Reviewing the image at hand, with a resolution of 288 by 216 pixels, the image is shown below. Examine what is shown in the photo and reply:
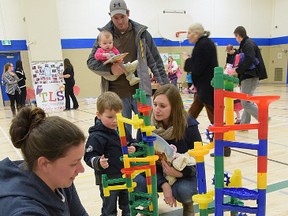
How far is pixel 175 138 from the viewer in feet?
6.33

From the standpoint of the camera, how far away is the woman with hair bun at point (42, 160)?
3.07 ft

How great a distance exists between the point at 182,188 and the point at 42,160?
44.8 inches

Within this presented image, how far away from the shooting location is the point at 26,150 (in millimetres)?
977

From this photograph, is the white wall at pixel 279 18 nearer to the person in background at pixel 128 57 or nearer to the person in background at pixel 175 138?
the person in background at pixel 128 57

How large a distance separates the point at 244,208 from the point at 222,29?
509 inches

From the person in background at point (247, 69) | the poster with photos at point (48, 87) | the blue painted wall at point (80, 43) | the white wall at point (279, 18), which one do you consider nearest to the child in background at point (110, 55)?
the person in background at point (247, 69)

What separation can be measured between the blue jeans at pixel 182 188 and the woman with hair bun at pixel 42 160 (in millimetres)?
947

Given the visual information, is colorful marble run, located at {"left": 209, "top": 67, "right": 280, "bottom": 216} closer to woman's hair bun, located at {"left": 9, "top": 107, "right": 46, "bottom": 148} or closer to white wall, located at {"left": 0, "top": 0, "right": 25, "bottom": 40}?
woman's hair bun, located at {"left": 9, "top": 107, "right": 46, "bottom": 148}

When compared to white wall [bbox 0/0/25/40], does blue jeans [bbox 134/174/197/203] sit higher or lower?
lower

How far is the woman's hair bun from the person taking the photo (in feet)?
3.21

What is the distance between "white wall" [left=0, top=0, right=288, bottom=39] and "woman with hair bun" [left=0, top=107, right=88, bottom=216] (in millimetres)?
9963

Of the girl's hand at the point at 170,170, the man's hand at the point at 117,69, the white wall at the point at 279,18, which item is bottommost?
the girl's hand at the point at 170,170

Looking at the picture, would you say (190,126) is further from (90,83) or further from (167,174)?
(90,83)

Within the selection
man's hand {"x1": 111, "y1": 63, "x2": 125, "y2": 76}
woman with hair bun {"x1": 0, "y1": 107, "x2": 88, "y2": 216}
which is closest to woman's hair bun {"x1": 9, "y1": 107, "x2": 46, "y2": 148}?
woman with hair bun {"x1": 0, "y1": 107, "x2": 88, "y2": 216}
